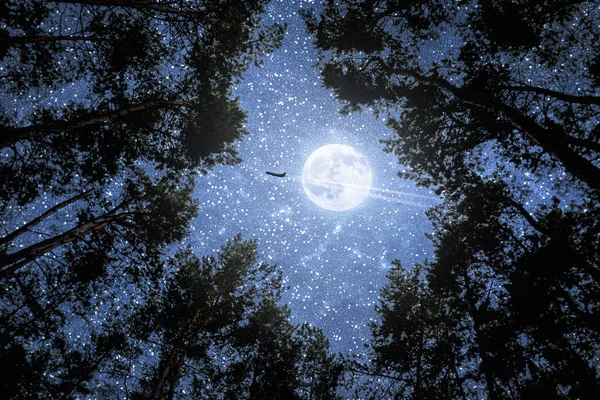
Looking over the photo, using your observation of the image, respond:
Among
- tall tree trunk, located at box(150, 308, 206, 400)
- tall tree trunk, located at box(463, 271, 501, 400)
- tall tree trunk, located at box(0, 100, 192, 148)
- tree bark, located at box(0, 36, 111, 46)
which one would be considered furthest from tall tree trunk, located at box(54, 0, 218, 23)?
tall tree trunk, located at box(463, 271, 501, 400)

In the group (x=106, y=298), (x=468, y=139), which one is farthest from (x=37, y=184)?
(x=468, y=139)

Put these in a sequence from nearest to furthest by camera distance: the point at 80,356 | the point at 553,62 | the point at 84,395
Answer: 1. the point at 553,62
2. the point at 80,356
3. the point at 84,395

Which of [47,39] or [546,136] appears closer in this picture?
[546,136]

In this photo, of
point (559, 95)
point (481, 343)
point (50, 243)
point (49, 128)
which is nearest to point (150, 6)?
point (49, 128)

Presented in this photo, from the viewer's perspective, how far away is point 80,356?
14.5 metres

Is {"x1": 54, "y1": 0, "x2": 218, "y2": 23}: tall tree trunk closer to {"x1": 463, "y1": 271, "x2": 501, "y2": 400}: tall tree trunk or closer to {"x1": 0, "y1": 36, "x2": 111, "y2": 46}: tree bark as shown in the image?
{"x1": 0, "y1": 36, "x2": 111, "y2": 46}: tree bark

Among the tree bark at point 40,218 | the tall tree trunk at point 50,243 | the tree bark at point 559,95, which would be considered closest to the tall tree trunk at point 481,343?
the tree bark at point 559,95

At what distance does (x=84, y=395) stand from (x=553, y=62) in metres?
28.8

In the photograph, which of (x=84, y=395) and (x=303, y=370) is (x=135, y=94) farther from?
(x=84, y=395)

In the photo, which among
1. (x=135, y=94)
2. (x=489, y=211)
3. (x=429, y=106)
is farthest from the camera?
(x=489, y=211)

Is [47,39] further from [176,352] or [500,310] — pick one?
[500,310]

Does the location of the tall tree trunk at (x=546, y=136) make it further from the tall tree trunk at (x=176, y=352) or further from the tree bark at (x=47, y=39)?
the tall tree trunk at (x=176, y=352)

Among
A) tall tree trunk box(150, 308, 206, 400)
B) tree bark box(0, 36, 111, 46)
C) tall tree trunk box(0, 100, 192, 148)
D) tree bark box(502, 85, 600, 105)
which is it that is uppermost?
tree bark box(502, 85, 600, 105)

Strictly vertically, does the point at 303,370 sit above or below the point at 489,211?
below
